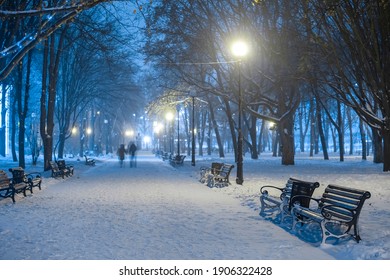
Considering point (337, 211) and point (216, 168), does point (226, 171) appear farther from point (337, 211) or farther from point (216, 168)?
point (337, 211)

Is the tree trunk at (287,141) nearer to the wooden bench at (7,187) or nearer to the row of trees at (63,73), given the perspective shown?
the row of trees at (63,73)

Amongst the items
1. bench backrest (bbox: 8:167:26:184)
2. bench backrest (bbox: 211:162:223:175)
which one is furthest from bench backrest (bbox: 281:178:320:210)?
bench backrest (bbox: 211:162:223:175)

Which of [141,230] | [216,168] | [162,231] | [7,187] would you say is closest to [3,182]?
[7,187]

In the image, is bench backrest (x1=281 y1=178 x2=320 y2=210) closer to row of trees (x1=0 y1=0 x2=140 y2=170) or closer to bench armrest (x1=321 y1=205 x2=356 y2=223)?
bench armrest (x1=321 y1=205 x2=356 y2=223)

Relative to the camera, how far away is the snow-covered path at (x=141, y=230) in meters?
6.55

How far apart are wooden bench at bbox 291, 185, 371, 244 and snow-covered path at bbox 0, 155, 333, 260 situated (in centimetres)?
49

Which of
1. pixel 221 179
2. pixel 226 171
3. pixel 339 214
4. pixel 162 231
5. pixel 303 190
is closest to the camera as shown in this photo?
pixel 339 214

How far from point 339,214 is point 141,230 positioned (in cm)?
368

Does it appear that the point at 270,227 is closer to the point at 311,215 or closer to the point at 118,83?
the point at 311,215

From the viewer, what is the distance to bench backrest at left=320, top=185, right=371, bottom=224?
7203 mm

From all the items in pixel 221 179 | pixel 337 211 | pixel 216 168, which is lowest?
pixel 221 179

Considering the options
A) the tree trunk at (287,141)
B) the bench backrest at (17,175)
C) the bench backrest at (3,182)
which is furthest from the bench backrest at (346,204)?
the tree trunk at (287,141)

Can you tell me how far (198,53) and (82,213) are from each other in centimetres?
2134

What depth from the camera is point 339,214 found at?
770 cm
